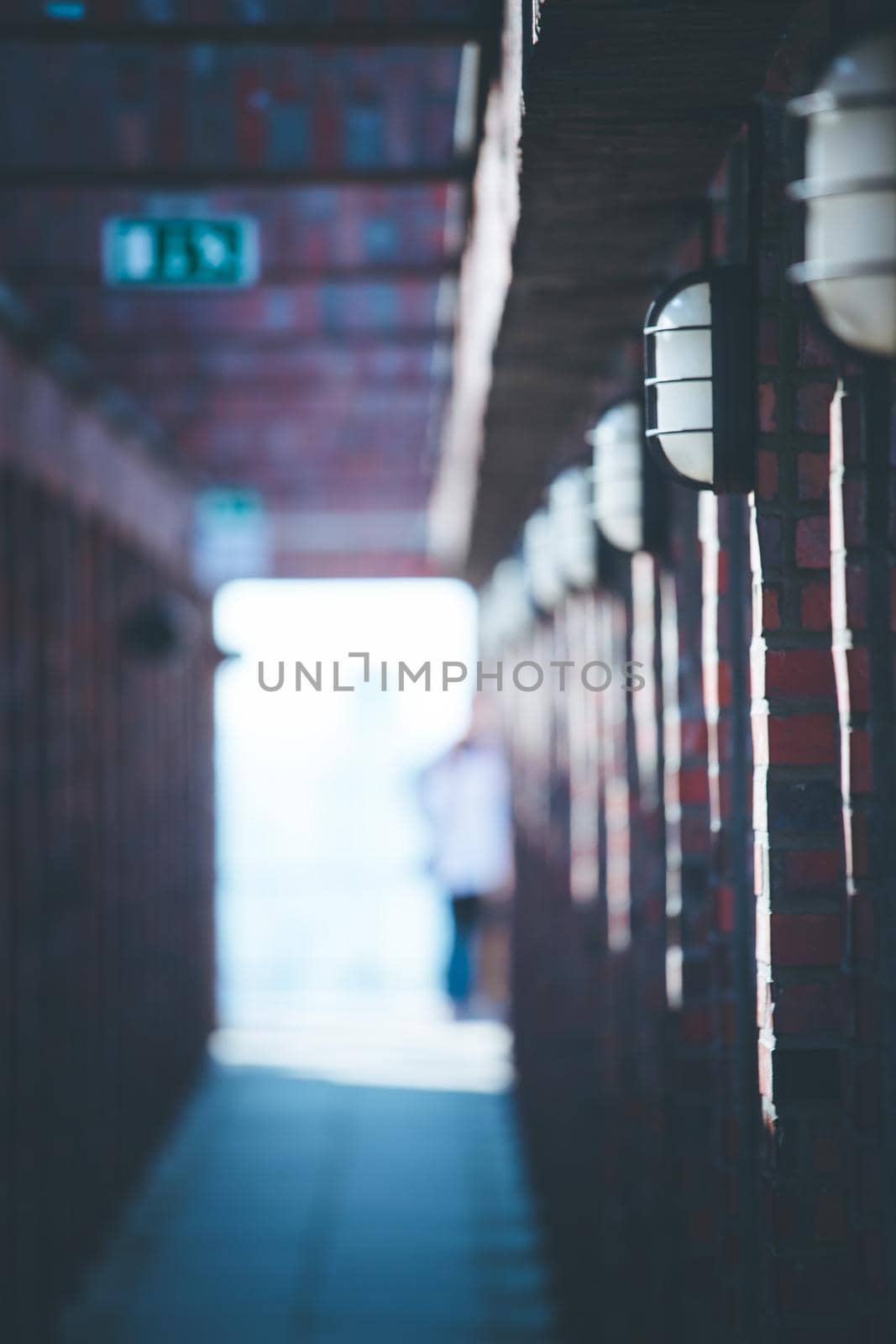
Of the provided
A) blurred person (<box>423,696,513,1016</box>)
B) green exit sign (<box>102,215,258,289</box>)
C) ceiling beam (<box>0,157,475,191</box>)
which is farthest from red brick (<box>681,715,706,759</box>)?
blurred person (<box>423,696,513,1016</box>)

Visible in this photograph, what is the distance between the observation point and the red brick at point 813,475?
7.13 feet

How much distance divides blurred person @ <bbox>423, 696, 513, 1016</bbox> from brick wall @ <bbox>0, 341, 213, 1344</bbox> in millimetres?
1693

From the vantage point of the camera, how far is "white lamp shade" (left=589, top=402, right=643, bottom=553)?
309 cm

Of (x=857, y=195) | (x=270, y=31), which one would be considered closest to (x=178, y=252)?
(x=270, y=31)

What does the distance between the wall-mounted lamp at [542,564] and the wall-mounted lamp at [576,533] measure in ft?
0.44

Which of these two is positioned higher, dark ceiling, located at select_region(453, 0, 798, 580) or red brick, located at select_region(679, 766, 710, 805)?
dark ceiling, located at select_region(453, 0, 798, 580)

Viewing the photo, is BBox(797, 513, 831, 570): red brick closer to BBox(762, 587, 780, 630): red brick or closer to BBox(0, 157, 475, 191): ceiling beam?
BBox(762, 587, 780, 630): red brick

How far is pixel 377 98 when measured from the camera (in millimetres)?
3682

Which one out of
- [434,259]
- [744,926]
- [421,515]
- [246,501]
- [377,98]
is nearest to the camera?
[744,926]

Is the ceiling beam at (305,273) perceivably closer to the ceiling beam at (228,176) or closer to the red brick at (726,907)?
the ceiling beam at (228,176)

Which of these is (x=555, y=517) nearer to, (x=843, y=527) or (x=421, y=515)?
(x=843, y=527)

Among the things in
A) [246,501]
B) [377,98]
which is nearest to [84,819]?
[377,98]

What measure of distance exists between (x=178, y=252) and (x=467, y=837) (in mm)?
5552

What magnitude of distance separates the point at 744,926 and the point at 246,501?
21.7ft
